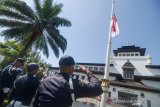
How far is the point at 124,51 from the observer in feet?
118

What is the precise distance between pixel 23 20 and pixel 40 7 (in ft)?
7.90

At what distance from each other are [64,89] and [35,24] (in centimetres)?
1873

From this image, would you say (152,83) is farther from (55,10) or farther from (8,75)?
(8,75)

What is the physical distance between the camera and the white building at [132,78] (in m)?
23.9

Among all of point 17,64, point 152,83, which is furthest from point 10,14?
point 152,83

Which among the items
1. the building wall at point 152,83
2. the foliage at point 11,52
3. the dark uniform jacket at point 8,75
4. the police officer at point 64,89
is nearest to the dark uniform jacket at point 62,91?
the police officer at point 64,89

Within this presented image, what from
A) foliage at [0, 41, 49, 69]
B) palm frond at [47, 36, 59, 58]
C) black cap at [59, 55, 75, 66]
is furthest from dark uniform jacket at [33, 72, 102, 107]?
foliage at [0, 41, 49, 69]

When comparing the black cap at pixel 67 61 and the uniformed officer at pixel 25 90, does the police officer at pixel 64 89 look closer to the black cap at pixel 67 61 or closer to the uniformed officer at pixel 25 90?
the black cap at pixel 67 61

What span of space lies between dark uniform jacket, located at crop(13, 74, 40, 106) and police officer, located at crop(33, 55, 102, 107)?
4.48 feet

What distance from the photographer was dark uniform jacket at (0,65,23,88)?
546 centimetres

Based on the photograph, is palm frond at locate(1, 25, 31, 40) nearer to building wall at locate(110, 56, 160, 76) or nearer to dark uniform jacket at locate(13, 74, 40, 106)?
dark uniform jacket at locate(13, 74, 40, 106)

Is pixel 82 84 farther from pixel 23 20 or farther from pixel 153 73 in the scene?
pixel 153 73

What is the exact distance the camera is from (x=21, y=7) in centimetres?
1917

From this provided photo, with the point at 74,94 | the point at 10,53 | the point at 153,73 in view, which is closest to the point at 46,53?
the point at 10,53
